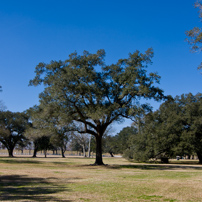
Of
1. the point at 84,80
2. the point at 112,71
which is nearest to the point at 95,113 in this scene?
the point at 84,80

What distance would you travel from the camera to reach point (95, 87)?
25578mm

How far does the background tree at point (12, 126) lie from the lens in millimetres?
59353

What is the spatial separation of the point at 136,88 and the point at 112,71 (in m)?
4.10

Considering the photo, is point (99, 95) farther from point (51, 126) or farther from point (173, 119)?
point (173, 119)

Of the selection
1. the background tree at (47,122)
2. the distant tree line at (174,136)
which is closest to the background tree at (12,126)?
the distant tree line at (174,136)

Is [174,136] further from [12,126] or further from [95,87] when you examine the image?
[12,126]

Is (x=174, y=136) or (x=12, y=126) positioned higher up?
(x=12, y=126)

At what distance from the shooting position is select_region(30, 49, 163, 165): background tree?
24.5 meters

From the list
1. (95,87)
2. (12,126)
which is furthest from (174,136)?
(12,126)

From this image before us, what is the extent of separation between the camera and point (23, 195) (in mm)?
9047

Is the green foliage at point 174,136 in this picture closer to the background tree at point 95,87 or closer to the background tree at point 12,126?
the background tree at point 95,87

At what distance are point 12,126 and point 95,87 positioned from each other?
42775mm

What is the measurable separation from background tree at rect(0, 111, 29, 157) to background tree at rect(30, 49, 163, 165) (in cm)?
3679

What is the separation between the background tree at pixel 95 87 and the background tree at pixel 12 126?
36.8 meters
